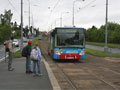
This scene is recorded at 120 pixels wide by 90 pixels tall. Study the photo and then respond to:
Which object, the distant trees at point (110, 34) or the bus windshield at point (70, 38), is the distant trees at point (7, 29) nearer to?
the distant trees at point (110, 34)

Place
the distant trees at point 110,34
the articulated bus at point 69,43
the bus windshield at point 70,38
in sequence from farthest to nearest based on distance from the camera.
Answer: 1. the distant trees at point 110,34
2. the bus windshield at point 70,38
3. the articulated bus at point 69,43

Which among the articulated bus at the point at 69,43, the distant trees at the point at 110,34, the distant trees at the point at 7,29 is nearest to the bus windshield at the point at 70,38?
the articulated bus at the point at 69,43

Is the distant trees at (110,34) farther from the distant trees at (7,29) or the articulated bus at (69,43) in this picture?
the articulated bus at (69,43)

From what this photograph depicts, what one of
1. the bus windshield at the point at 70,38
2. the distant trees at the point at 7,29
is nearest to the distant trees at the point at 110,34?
the distant trees at the point at 7,29

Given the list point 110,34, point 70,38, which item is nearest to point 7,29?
point 110,34

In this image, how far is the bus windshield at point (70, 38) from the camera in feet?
61.3

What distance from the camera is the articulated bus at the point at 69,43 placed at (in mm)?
18562

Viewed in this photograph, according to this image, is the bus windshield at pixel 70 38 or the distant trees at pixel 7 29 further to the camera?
the distant trees at pixel 7 29

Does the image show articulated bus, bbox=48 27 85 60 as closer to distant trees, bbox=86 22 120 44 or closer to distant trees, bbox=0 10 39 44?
distant trees, bbox=0 10 39 44

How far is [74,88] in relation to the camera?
8469 mm

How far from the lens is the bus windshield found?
18688 mm

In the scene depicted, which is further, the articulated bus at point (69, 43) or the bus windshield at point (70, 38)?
the bus windshield at point (70, 38)

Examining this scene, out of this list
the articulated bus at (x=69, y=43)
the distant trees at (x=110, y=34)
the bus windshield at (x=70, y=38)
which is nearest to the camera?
the articulated bus at (x=69, y=43)

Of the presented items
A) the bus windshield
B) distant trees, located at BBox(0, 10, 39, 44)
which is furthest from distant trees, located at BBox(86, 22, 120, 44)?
the bus windshield
